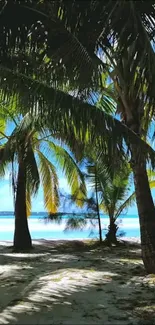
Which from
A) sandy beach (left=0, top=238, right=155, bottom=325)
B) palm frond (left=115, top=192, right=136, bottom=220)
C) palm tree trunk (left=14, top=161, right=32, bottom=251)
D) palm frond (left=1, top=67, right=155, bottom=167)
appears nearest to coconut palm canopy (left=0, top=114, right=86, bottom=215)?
palm tree trunk (left=14, top=161, right=32, bottom=251)

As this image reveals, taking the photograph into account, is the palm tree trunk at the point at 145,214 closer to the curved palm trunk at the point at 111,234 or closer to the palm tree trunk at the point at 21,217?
the palm tree trunk at the point at 21,217

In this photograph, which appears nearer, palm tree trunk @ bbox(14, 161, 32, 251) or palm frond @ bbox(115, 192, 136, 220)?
palm tree trunk @ bbox(14, 161, 32, 251)

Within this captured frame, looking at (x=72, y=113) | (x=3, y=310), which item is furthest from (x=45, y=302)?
(x=72, y=113)

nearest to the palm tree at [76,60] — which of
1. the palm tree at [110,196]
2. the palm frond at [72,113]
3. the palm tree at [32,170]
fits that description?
the palm frond at [72,113]

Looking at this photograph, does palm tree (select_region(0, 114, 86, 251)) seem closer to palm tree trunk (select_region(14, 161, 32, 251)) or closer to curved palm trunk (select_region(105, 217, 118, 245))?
palm tree trunk (select_region(14, 161, 32, 251))

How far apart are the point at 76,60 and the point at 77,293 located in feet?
11.4

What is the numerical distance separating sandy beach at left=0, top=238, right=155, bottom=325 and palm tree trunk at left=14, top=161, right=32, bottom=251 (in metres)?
3.82

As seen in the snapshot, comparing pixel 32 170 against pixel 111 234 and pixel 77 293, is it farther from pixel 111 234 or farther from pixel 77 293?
pixel 77 293

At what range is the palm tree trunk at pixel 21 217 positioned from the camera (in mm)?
14172

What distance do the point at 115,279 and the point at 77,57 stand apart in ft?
13.0

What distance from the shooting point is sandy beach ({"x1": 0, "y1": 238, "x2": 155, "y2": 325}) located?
5.13 meters

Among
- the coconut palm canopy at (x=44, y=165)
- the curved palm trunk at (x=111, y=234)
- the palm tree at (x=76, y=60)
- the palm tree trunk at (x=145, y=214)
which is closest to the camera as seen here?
the palm tree at (x=76, y=60)

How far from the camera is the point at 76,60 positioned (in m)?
6.38

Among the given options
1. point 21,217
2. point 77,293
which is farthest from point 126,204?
point 77,293
